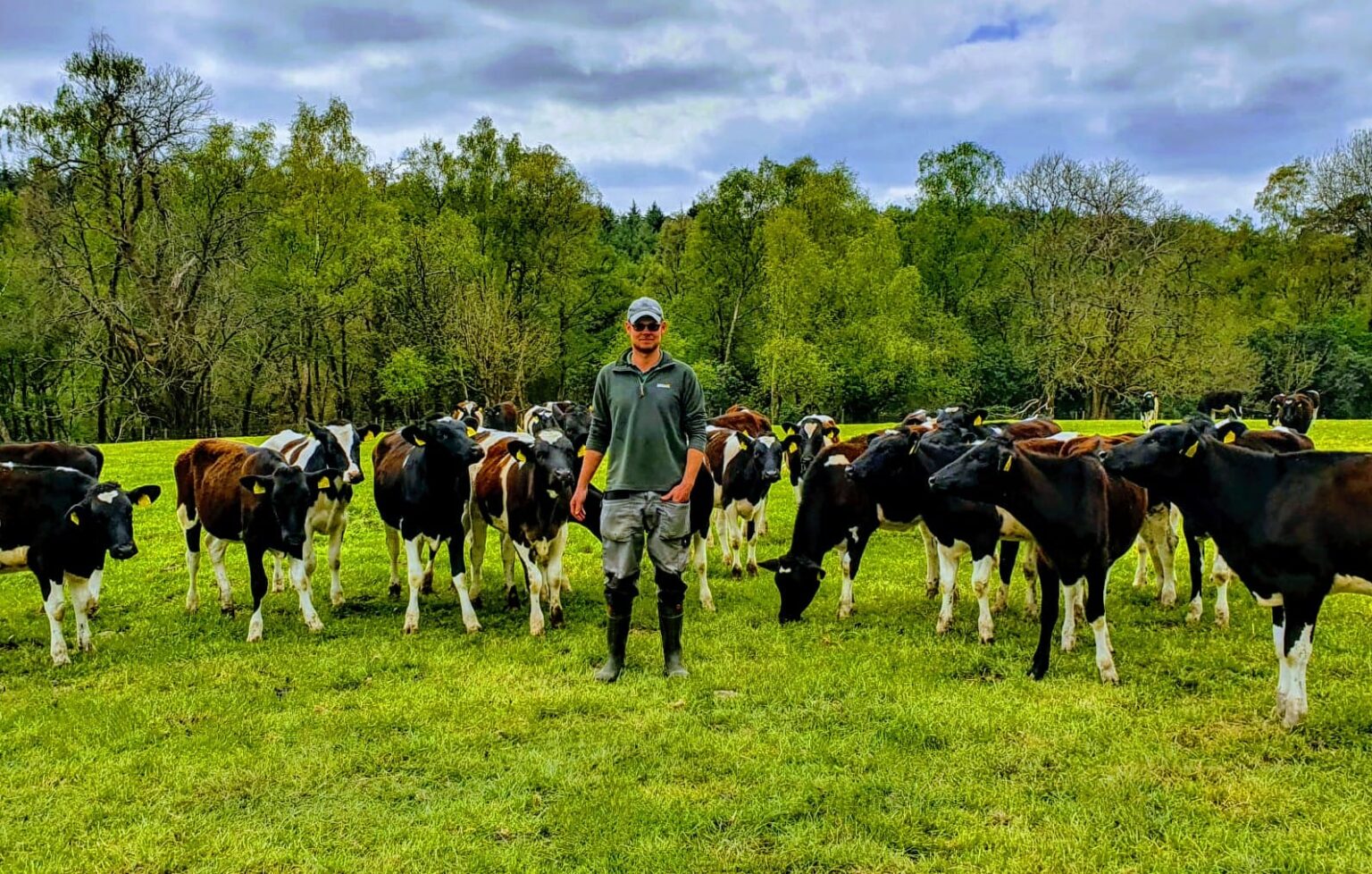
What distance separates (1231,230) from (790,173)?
2931 cm

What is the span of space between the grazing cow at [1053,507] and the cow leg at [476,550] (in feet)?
16.8

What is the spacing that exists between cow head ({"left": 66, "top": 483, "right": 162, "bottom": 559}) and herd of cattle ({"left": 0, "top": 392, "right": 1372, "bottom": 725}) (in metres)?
0.02

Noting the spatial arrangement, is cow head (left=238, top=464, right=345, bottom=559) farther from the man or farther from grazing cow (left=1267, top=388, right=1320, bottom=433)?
grazing cow (left=1267, top=388, right=1320, bottom=433)

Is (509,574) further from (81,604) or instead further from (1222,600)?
(1222,600)

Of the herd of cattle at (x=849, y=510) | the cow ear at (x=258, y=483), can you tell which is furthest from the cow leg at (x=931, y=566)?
the cow ear at (x=258, y=483)

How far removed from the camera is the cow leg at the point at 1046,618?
686cm

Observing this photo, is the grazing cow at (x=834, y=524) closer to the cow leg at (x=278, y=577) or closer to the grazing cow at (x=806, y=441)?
the grazing cow at (x=806, y=441)

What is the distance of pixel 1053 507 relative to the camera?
6824mm

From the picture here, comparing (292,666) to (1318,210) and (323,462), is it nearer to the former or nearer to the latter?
(323,462)

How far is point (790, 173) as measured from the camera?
51.4 meters

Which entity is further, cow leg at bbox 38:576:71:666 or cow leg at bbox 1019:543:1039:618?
cow leg at bbox 1019:543:1039:618

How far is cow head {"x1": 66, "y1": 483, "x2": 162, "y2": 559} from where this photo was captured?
775 cm

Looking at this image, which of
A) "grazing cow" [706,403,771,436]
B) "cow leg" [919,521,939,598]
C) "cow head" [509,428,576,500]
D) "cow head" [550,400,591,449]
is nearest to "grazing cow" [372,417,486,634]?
"cow head" [509,428,576,500]

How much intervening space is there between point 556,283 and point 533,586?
41891 mm
